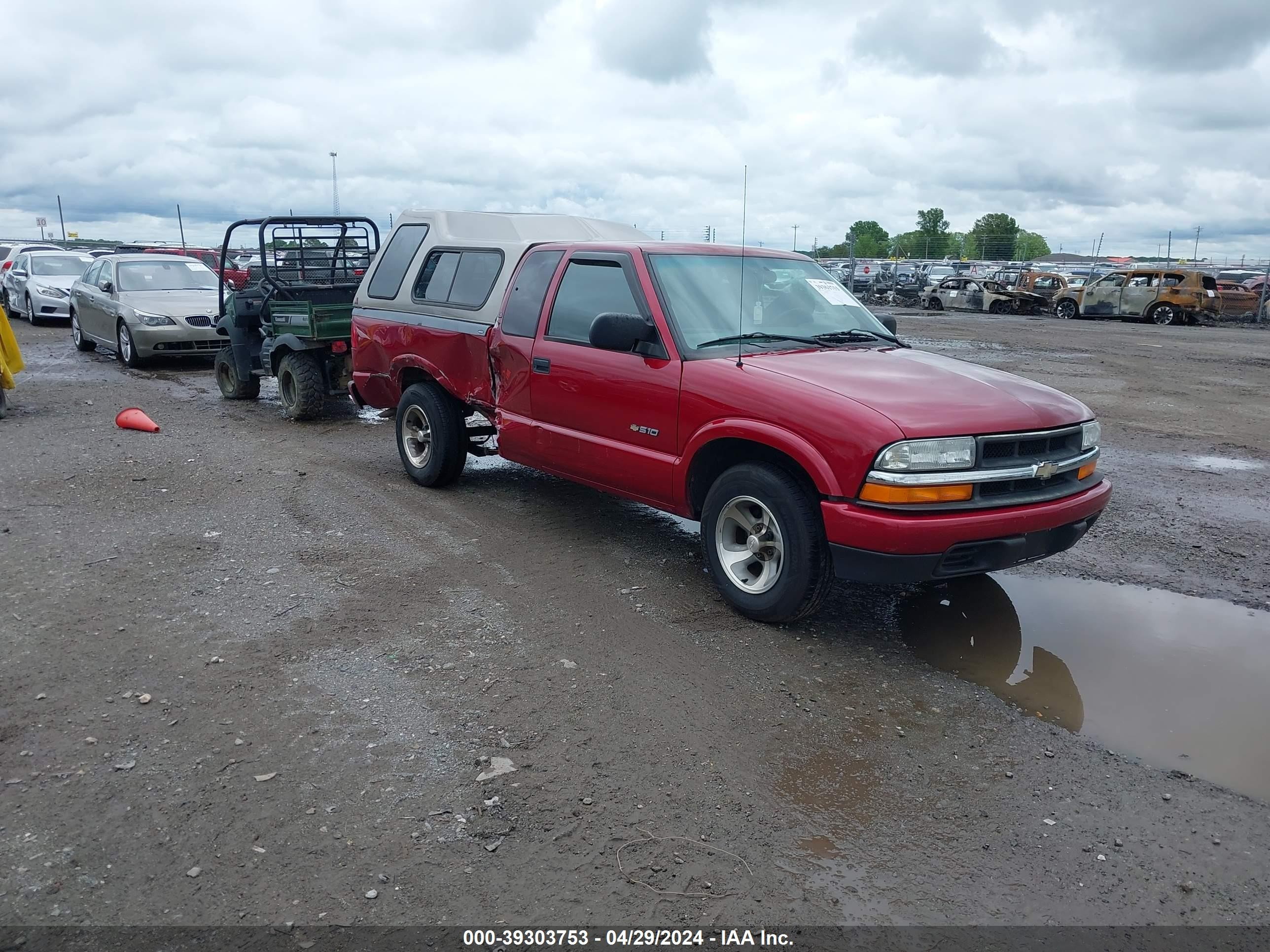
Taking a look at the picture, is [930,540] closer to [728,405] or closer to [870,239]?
[728,405]

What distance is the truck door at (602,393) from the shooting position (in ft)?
16.7

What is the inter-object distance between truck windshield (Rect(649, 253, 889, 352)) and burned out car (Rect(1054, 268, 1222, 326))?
25128mm

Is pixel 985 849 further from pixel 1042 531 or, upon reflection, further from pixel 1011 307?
pixel 1011 307

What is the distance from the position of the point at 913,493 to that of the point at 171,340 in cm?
1249

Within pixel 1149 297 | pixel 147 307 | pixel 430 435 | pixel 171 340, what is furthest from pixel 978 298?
pixel 430 435

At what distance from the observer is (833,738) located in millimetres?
3715

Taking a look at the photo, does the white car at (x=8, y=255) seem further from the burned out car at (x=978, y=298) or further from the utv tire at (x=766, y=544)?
the burned out car at (x=978, y=298)

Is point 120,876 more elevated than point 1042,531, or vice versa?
point 1042,531

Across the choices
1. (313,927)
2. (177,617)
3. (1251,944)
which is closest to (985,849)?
(1251,944)

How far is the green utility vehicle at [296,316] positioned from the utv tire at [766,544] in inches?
220

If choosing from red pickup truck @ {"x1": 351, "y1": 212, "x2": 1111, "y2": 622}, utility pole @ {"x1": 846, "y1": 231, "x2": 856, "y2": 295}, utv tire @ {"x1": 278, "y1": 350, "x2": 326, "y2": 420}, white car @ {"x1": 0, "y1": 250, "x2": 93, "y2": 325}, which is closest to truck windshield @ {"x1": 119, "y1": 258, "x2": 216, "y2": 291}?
utv tire @ {"x1": 278, "y1": 350, "x2": 326, "y2": 420}

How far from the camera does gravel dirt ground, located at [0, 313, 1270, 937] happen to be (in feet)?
9.25

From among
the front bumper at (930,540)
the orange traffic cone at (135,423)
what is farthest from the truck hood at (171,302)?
the front bumper at (930,540)

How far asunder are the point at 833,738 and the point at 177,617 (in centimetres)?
322
